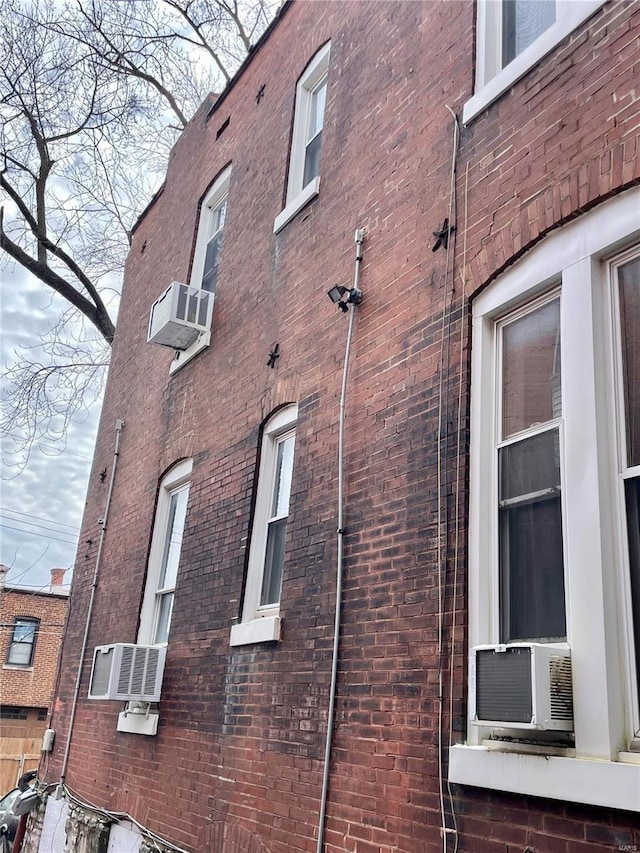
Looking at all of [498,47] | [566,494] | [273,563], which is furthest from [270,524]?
[498,47]

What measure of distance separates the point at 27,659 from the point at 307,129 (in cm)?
2418

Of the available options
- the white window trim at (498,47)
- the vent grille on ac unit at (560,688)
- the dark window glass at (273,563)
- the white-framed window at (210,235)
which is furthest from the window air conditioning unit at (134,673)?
the white window trim at (498,47)

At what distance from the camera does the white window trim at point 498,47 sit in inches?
175

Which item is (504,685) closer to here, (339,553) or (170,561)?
(339,553)

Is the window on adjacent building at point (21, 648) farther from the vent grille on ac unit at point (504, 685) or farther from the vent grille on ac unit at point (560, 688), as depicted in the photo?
the vent grille on ac unit at point (560, 688)

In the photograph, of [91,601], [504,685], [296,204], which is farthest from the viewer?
[91,601]

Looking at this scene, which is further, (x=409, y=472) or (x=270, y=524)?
(x=270, y=524)

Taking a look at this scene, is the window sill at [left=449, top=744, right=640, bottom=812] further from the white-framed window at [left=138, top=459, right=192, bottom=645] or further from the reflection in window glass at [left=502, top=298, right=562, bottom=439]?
the white-framed window at [left=138, top=459, right=192, bottom=645]

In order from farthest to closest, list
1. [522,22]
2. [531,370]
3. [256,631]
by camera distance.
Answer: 1. [256,631]
2. [522,22]
3. [531,370]

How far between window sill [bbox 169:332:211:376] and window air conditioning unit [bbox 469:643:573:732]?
5417 mm

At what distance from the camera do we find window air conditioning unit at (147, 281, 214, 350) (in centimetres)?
814

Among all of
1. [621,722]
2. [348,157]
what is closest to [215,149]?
[348,157]

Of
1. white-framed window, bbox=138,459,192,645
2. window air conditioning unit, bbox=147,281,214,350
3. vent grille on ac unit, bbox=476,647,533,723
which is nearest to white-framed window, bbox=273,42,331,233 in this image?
window air conditioning unit, bbox=147,281,214,350

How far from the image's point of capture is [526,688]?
3248 millimetres
